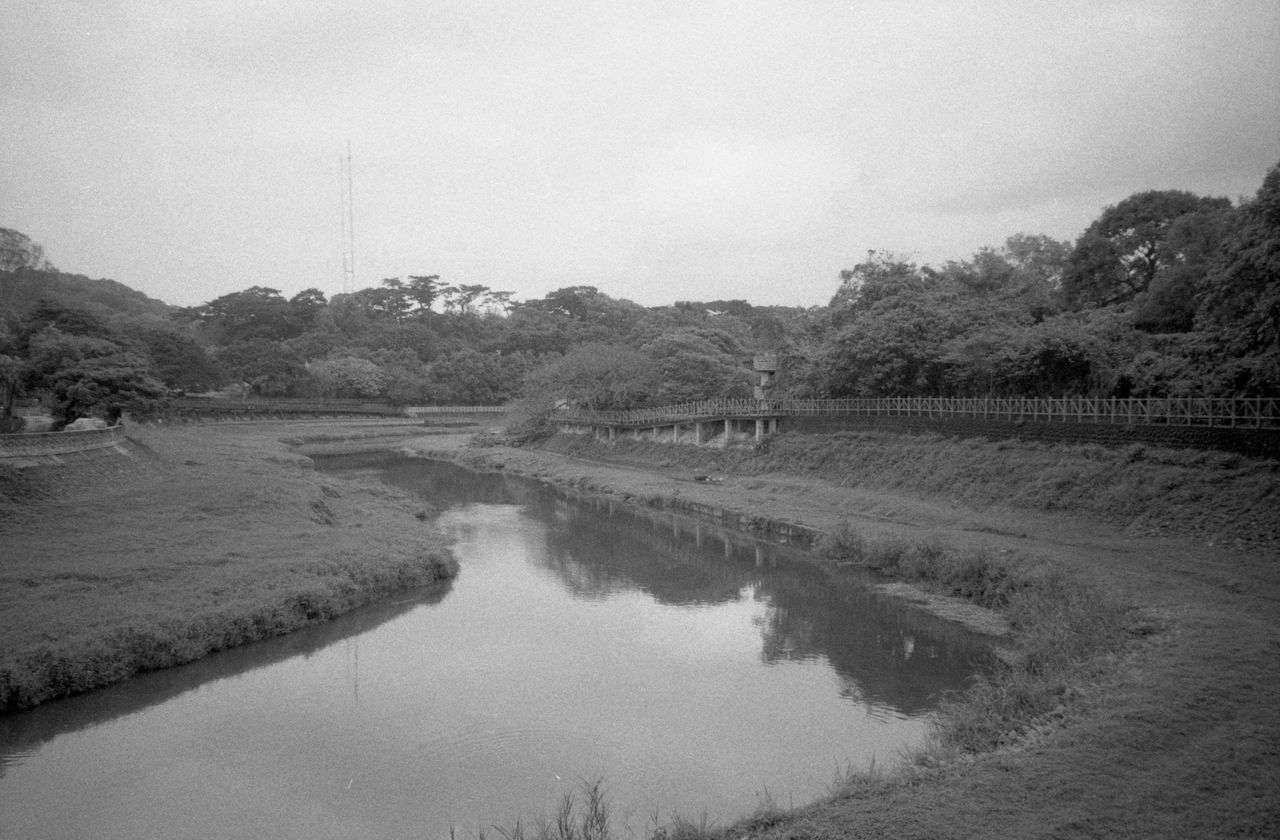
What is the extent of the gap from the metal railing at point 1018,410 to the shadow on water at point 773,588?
31.5ft

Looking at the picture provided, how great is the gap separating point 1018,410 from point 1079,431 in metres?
3.50

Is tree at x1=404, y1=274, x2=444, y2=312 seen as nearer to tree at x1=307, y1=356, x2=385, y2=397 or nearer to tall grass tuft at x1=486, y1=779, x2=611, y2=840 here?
tree at x1=307, y1=356, x2=385, y2=397

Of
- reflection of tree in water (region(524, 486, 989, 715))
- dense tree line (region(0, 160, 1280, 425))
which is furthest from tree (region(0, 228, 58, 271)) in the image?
reflection of tree in water (region(524, 486, 989, 715))

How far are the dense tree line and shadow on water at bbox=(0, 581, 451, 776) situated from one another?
19.0 m

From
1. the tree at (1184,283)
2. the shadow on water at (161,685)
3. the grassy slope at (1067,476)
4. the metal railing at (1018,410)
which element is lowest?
the shadow on water at (161,685)

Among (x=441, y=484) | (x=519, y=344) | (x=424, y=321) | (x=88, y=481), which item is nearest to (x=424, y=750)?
(x=88, y=481)

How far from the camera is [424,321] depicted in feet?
330

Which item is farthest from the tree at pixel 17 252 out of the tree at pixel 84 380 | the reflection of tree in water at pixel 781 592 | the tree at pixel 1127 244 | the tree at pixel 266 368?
the tree at pixel 1127 244

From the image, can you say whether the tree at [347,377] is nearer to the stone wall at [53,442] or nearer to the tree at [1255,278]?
the stone wall at [53,442]

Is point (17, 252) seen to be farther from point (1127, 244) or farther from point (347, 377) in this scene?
point (1127, 244)

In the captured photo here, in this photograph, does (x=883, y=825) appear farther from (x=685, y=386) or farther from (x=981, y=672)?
(x=685, y=386)

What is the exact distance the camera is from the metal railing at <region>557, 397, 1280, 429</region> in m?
20.0

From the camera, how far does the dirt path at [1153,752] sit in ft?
22.6

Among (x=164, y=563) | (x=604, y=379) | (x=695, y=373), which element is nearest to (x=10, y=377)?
(x=164, y=563)
